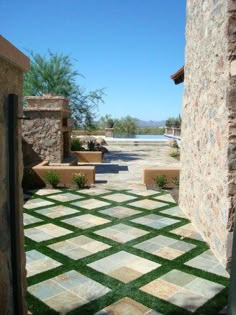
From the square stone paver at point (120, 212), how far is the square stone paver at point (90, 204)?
42cm

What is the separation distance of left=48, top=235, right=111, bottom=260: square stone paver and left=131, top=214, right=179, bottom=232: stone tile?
4.88 ft

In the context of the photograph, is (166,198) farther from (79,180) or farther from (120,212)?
(79,180)

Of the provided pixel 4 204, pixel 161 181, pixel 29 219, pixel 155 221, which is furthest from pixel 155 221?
pixel 4 204

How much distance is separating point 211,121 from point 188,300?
3044 mm

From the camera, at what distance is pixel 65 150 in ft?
47.4

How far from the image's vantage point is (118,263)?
16.4 ft

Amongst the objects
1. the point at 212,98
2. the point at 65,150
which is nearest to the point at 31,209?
the point at 212,98

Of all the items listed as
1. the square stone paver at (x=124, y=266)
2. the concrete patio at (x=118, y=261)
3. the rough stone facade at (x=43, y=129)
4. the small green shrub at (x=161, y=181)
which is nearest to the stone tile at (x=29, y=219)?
the concrete patio at (x=118, y=261)

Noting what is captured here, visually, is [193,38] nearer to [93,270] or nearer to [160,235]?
[160,235]

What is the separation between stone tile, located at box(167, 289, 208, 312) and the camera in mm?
3838

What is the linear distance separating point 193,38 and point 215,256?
4.68 meters

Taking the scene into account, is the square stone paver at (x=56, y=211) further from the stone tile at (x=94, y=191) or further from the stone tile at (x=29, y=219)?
the stone tile at (x=94, y=191)

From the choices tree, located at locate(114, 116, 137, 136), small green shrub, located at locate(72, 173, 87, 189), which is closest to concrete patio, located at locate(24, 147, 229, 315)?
small green shrub, located at locate(72, 173, 87, 189)

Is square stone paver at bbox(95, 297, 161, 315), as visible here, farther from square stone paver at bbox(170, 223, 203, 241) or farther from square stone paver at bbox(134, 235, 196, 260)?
square stone paver at bbox(170, 223, 203, 241)
